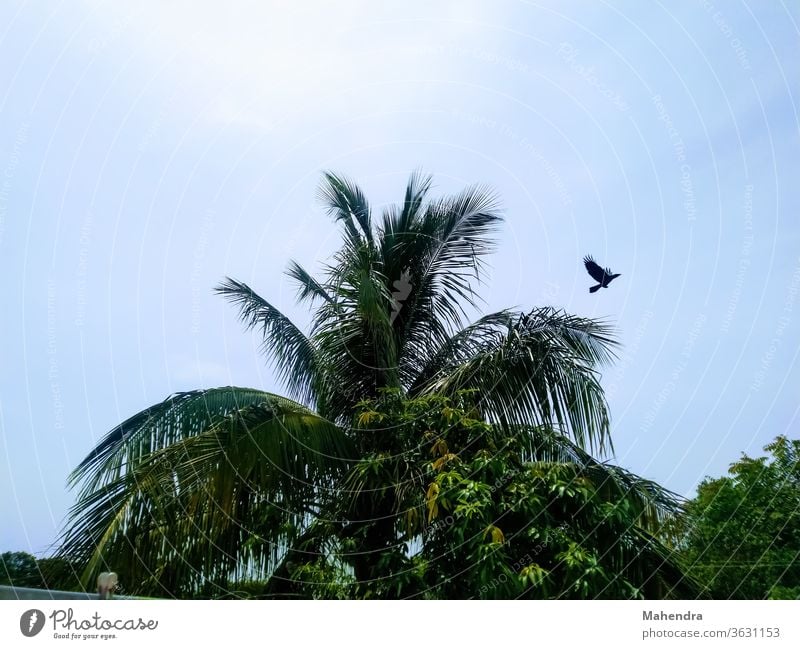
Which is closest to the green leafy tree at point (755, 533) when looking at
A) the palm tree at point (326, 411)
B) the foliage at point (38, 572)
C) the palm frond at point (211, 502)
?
the palm tree at point (326, 411)

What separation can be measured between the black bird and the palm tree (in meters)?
0.57

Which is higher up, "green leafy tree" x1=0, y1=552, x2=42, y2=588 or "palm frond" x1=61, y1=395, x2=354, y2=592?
"palm frond" x1=61, y1=395, x2=354, y2=592

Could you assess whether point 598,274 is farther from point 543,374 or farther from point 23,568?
point 23,568

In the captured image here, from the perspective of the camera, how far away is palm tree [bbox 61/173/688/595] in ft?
19.9

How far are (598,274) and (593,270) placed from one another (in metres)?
0.06

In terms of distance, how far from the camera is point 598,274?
682 centimetres
